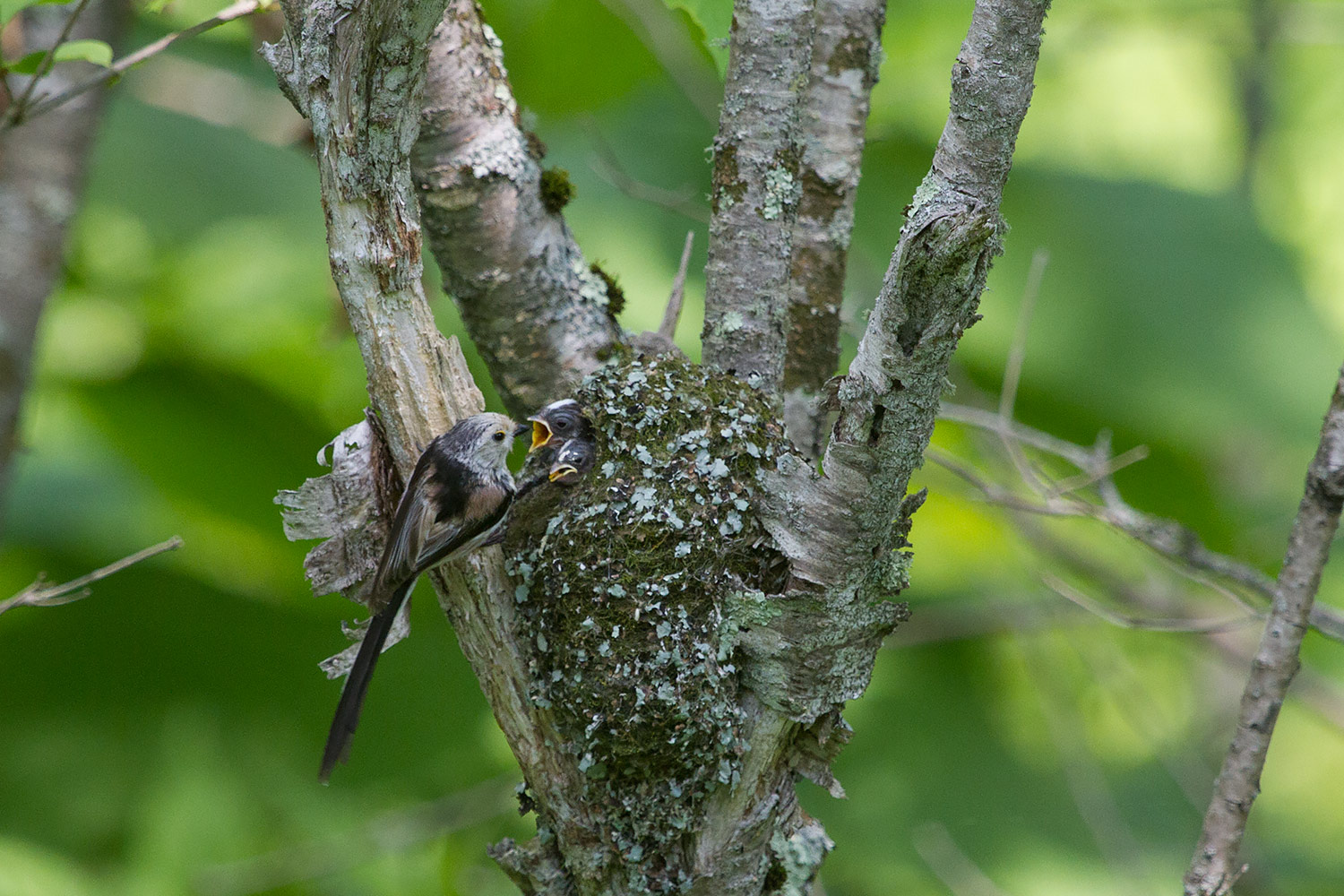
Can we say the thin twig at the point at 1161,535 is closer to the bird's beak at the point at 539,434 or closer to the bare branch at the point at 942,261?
→ the bird's beak at the point at 539,434

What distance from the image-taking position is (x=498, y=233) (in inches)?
116

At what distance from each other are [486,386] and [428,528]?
4077 millimetres

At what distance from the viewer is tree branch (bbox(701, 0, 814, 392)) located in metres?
2.62

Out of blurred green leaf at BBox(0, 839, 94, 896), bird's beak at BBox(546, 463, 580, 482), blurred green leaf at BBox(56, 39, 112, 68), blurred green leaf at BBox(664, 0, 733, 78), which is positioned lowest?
blurred green leaf at BBox(0, 839, 94, 896)

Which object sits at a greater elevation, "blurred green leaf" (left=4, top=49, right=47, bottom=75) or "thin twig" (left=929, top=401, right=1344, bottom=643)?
"blurred green leaf" (left=4, top=49, right=47, bottom=75)

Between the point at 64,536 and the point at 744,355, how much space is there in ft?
16.8

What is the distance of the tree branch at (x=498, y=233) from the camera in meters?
2.79

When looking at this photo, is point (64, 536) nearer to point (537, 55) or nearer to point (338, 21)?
point (537, 55)

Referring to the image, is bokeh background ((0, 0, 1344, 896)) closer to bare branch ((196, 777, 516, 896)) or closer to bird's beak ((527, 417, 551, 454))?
bare branch ((196, 777, 516, 896))

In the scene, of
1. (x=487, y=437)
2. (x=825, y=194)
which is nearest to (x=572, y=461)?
(x=487, y=437)

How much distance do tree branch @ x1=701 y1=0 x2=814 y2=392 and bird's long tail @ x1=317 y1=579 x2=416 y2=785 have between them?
1.08 meters

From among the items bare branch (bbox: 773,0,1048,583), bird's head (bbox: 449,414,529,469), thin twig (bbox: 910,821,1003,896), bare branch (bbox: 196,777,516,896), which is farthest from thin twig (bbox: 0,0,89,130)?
thin twig (bbox: 910,821,1003,896)

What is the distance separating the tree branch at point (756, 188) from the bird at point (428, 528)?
2.33 feet

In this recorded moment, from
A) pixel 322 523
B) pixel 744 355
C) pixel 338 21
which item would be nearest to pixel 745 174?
pixel 744 355
